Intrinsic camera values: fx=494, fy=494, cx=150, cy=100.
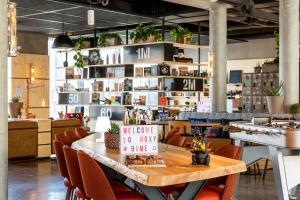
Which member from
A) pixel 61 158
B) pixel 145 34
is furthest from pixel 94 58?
pixel 61 158

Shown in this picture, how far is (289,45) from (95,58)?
630cm

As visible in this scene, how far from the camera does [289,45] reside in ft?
38.5

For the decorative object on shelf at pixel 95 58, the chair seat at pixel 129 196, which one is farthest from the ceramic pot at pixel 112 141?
the decorative object on shelf at pixel 95 58

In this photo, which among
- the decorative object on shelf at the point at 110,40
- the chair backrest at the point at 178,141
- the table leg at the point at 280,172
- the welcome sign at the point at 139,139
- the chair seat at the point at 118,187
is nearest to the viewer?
the welcome sign at the point at 139,139

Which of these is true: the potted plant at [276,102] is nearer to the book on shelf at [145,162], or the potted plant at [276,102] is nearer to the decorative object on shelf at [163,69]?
the decorative object on shelf at [163,69]

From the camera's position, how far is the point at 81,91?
52.8ft

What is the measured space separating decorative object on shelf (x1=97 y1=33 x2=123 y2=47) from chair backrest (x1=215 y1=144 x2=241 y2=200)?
10.3 metres

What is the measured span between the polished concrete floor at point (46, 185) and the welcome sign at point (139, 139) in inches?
116

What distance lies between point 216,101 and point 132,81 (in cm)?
272

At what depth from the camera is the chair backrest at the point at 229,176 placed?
4.12 m

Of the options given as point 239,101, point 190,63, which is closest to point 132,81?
point 190,63

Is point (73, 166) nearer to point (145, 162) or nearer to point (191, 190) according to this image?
point (145, 162)

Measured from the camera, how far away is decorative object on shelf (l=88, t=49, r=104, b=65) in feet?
50.7

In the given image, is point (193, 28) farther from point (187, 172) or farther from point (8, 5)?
point (187, 172)
